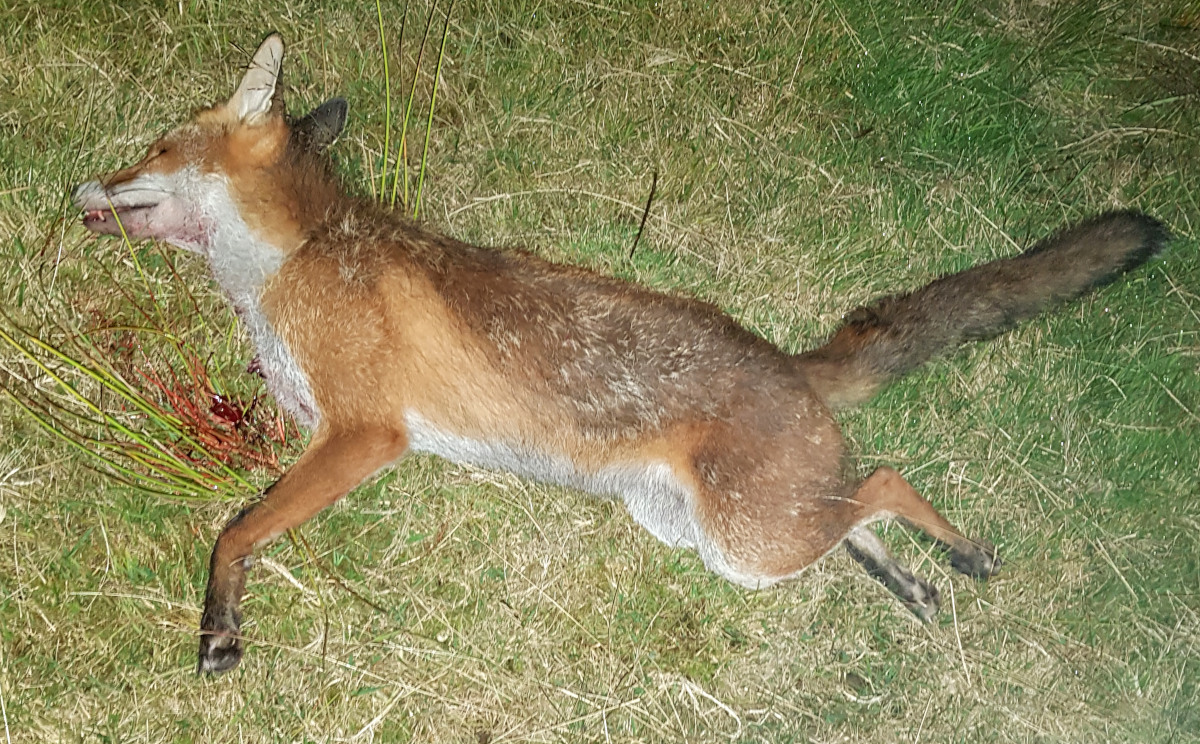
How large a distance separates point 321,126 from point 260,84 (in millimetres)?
330

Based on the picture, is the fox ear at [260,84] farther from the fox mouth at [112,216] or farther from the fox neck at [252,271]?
the fox mouth at [112,216]

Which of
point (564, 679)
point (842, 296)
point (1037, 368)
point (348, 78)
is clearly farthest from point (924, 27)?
point (564, 679)

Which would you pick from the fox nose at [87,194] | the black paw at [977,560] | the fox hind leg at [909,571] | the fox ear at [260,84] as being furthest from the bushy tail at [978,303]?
the fox nose at [87,194]

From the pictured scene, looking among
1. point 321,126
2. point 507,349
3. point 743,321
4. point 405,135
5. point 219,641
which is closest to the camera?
point 507,349

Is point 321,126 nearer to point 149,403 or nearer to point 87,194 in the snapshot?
point 87,194

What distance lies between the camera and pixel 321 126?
3.27 metres

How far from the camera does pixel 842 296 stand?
3898 mm

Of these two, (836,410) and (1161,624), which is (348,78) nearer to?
(836,410)

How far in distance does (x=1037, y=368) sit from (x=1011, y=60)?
64.5 inches

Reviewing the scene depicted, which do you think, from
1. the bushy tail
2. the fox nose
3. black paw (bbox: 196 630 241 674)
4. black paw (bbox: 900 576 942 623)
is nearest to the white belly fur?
the bushy tail

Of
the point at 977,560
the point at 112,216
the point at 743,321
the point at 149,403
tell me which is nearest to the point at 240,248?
the point at 112,216

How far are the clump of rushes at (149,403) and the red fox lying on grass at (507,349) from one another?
0.44 metres

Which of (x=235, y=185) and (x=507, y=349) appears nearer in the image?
(x=507, y=349)

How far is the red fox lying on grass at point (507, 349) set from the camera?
2.89 metres
